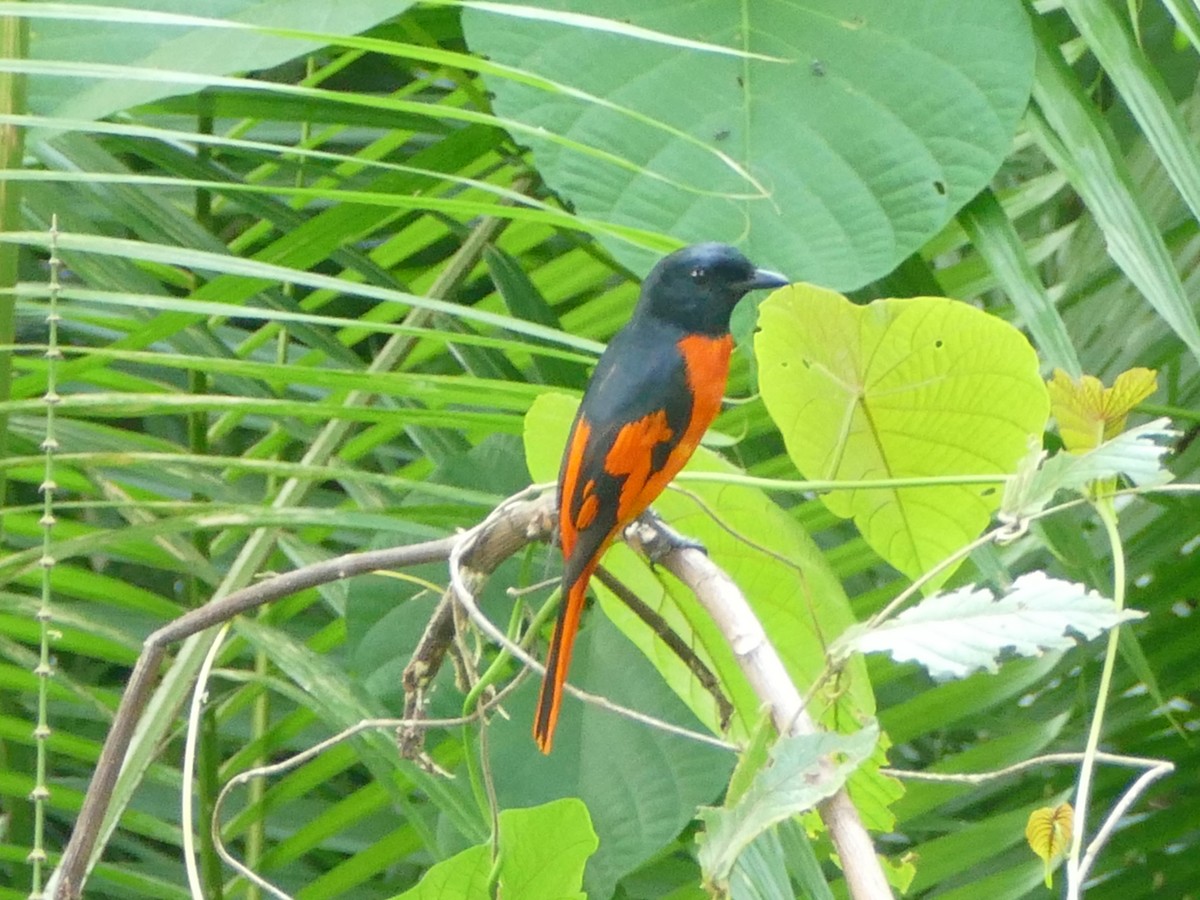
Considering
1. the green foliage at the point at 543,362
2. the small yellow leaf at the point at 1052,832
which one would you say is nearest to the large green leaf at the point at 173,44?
the green foliage at the point at 543,362

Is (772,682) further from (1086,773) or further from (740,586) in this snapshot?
(740,586)

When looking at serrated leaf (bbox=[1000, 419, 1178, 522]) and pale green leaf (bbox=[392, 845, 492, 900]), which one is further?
pale green leaf (bbox=[392, 845, 492, 900])

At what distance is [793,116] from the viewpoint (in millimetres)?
992

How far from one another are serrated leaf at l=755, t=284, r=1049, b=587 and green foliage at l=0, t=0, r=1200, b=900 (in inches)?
0.4

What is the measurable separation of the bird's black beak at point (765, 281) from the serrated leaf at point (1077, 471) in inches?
17.7

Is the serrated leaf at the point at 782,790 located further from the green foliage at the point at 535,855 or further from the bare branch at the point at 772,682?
the green foliage at the point at 535,855

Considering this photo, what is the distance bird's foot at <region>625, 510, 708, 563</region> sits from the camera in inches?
32.9

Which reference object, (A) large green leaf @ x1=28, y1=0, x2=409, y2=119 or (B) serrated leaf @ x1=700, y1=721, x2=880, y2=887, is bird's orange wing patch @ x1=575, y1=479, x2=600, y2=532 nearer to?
(A) large green leaf @ x1=28, y1=0, x2=409, y2=119

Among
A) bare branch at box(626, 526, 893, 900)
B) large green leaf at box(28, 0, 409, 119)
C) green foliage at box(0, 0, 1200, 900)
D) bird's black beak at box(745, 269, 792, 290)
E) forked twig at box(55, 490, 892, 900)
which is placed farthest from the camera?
bird's black beak at box(745, 269, 792, 290)

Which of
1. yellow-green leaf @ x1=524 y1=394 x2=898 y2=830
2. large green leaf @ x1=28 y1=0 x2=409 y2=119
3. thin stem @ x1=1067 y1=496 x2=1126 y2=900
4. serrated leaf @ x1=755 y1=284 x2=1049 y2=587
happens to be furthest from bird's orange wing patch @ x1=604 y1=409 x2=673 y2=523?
thin stem @ x1=1067 y1=496 x2=1126 y2=900

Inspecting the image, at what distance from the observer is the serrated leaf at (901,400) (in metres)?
0.83

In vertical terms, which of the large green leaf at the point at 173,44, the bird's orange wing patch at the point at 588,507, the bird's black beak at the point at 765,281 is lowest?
the bird's orange wing patch at the point at 588,507

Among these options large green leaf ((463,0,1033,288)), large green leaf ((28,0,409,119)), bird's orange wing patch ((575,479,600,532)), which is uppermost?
large green leaf ((28,0,409,119))

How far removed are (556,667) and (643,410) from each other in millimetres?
259
